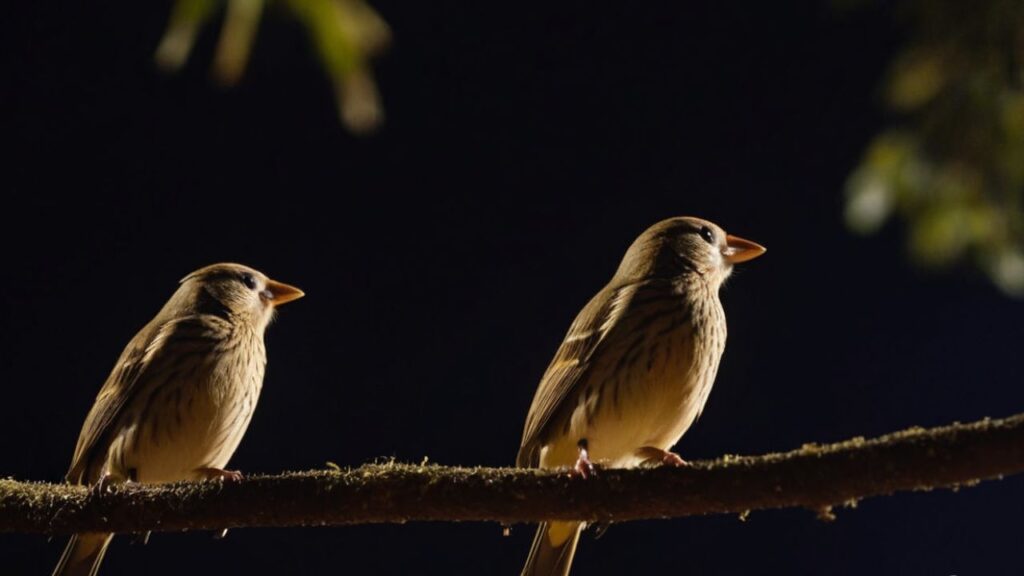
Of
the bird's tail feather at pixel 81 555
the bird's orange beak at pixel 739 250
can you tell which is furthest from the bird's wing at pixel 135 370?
the bird's orange beak at pixel 739 250

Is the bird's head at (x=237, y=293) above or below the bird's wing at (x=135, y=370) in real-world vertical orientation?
above

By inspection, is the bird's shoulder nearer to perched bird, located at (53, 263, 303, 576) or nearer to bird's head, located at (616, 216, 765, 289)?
bird's head, located at (616, 216, 765, 289)

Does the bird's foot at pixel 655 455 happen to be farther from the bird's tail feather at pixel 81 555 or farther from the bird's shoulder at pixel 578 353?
the bird's tail feather at pixel 81 555

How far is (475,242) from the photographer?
19.9ft

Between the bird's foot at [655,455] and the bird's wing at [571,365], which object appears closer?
the bird's foot at [655,455]

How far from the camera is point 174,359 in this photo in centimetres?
350

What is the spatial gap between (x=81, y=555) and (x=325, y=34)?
2.62m

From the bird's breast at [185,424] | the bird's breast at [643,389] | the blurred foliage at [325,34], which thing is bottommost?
the bird's breast at [185,424]

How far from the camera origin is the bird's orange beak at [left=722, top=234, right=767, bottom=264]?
3.59 m

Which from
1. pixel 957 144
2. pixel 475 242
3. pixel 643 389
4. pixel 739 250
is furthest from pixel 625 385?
pixel 475 242

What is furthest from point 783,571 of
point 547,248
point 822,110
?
point 822,110

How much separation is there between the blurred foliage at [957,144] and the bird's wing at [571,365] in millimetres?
816

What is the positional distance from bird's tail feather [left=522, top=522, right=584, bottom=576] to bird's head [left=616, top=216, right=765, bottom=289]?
0.78m

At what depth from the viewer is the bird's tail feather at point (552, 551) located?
321 centimetres
